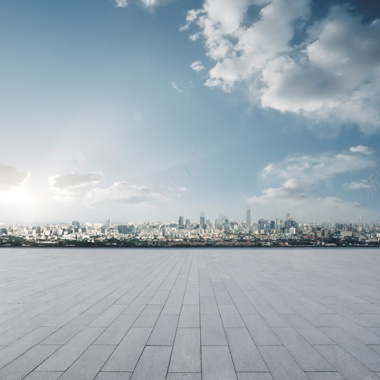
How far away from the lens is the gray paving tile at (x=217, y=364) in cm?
270

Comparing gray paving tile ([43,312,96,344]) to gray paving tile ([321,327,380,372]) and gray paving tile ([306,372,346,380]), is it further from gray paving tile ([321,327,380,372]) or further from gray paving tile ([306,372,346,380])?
gray paving tile ([321,327,380,372])

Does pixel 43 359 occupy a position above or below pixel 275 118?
below

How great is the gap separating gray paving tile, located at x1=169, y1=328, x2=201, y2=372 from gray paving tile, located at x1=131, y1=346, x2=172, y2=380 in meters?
0.10

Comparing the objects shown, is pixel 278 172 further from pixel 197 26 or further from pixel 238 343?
pixel 238 343

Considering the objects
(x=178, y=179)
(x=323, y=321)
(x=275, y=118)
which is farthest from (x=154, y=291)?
(x=275, y=118)

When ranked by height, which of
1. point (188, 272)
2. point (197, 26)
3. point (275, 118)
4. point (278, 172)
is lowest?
point (188, 272)

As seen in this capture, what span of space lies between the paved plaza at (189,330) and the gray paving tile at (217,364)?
0.04ft

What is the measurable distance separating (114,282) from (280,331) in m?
5.61

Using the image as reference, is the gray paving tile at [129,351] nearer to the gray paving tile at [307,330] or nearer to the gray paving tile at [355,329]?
the gray paving tile at [307,330]

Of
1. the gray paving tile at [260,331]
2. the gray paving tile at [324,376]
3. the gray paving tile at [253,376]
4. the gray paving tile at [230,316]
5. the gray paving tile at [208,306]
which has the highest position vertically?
the gray paving tile at [324,376]

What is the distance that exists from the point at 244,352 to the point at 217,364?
527 mm

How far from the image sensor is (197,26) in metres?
16.5

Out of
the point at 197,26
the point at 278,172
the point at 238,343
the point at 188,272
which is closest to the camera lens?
the point at 238,343

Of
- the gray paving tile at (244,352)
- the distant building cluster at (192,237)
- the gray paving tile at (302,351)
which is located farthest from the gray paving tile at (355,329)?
the distant building cluster at (192,237)
